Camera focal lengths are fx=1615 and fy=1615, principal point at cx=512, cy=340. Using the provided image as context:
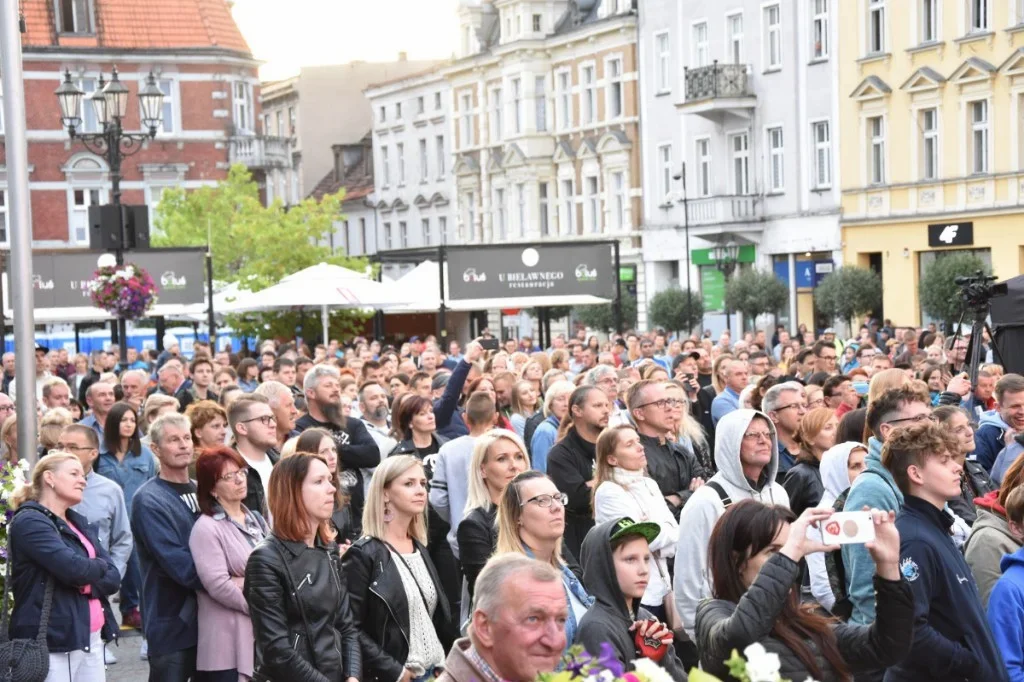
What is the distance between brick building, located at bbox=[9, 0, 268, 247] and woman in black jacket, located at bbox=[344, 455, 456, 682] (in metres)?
60.2

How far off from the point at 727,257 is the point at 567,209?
11.1 meters

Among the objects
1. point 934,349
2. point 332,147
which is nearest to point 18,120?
point 934,349

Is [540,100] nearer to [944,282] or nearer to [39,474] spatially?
[944,282]

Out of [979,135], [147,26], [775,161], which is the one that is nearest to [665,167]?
[775,161]

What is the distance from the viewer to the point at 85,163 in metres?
66.1

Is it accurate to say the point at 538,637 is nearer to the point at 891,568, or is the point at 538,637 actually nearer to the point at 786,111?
the point at 891,568

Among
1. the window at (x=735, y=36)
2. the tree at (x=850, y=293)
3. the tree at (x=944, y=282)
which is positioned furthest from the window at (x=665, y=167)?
the tree at (x=944, y=282)

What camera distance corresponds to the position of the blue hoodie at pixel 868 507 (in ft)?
20.9

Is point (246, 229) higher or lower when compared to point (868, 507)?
higher

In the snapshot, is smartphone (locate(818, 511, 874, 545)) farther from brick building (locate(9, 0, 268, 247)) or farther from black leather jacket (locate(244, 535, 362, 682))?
brick building (locate(9, 0, 268, 247))

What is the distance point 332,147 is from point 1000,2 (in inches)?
1724

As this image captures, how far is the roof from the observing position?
217ft

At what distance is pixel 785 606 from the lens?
17.1 ft

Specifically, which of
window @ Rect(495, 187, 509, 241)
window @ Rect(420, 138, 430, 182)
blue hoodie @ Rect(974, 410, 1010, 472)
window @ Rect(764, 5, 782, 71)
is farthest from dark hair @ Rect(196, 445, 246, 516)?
window @ Rect(420, 138, 430, 182)
